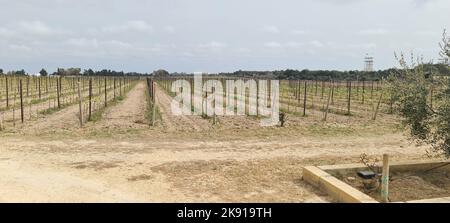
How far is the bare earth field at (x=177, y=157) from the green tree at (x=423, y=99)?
6.50 ft

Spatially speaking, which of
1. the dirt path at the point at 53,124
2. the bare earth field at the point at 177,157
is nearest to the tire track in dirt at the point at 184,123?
the bare earth field at the point at 177,157

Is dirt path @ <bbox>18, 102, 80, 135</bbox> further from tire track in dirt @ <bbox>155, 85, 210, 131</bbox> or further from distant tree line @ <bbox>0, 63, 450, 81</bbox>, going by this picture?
distant tree line @ <bbox>0, 63, 450, 81</bbox>

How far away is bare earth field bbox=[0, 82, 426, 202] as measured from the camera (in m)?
5.92

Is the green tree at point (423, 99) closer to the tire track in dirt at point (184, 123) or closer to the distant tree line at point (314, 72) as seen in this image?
the distant tree line at point (314, 72)

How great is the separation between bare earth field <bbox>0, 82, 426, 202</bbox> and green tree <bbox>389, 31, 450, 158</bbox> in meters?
1.98

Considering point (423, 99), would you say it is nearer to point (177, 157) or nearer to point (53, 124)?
point (177, 157)

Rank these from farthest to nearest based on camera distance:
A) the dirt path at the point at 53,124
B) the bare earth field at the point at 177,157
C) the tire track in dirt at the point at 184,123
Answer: the tire track in dirt at the point at 184,123
the dirt path at the point at 53,124
the bare earth field at the point at 177,157

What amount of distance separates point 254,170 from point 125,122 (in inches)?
318

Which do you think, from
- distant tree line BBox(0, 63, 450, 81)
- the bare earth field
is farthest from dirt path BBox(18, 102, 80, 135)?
distant tree line BBox(0, 63, 450, 81)

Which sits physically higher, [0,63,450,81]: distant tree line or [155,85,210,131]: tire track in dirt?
[0,63,450,81]: distant tree line

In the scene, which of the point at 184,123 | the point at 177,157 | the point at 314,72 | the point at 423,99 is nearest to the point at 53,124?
the point at 184,123

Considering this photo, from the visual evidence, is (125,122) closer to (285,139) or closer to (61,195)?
(285,139)

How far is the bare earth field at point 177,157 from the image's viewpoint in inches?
233
